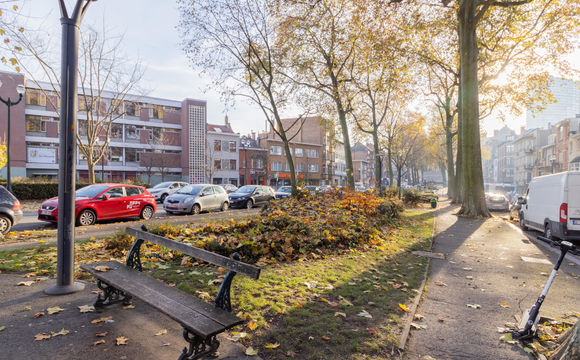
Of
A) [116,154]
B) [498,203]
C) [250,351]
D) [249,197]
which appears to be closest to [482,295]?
[250,351]

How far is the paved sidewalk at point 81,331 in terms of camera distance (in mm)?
3139

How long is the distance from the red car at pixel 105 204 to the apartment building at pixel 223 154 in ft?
132

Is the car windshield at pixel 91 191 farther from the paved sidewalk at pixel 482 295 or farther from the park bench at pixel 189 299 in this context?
the paved sidewalk at pixel 482 295

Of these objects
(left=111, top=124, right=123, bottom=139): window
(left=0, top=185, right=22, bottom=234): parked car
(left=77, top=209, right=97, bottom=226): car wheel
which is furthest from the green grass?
(left=111, top=124, right=123, bottom=139): window

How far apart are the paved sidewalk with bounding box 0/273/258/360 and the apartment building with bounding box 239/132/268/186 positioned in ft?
177

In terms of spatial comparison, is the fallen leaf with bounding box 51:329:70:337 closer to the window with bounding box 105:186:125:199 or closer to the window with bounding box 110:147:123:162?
the window with bounding box 105:186:125:199

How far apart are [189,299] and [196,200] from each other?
14339mm

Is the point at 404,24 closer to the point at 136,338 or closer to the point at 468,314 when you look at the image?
the point at 468,314

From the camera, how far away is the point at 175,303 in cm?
326

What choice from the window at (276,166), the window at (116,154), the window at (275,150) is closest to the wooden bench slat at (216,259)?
the window at (116,154)

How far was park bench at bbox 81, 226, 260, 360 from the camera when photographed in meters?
2.87

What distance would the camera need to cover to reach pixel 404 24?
64.2 ft

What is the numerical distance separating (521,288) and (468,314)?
212cm

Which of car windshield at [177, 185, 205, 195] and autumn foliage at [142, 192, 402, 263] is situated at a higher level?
car windshield at [177, 185, 205, 195]
